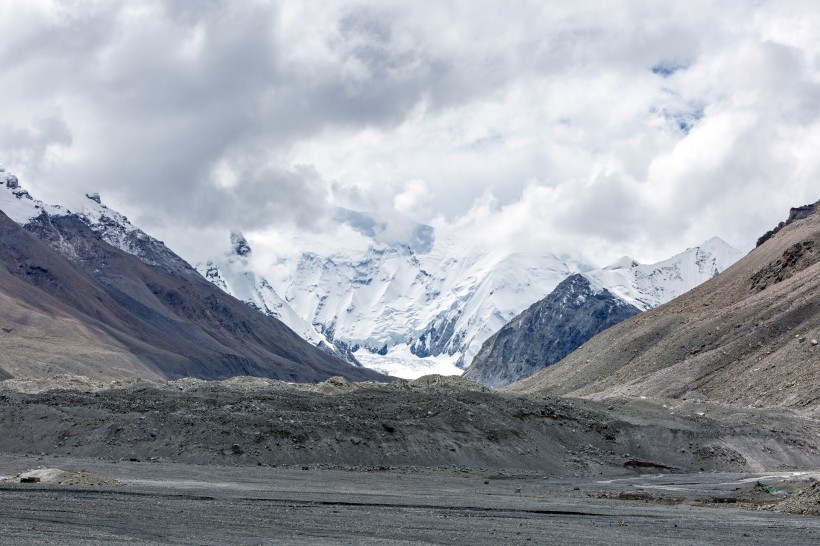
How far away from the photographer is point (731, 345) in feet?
412

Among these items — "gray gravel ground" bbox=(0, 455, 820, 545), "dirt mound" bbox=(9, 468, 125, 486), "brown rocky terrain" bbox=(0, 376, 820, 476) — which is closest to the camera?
"gray gravel ground" bbox=(0, 455, 820, 545)

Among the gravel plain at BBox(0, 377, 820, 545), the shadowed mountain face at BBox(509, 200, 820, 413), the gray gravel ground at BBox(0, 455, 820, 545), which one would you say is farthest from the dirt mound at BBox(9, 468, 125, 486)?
the shadowed mountain face at BBox(509, 200, 820, 413)

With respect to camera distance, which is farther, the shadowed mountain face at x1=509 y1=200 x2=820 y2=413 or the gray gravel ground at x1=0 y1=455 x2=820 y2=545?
the shadowed mountain face at x1=509 y1=200 x2=820 y2=413

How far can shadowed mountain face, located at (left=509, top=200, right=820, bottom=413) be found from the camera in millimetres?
110688

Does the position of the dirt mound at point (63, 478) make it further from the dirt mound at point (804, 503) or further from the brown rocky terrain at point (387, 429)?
the dirt mound at point (804, 503)

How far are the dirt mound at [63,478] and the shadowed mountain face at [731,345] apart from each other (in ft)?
235

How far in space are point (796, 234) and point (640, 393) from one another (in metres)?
72.2

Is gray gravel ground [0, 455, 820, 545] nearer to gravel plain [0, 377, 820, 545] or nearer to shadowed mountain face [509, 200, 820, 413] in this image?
gravel plain [0, 377, 820, 545]

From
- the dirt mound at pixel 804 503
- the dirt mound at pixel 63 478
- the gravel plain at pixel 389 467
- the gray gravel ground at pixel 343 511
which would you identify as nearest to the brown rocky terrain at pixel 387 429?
the gravel plain at pixel 389 467

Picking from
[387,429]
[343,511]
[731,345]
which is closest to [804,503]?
[343,511]

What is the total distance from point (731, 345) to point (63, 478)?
96.3m

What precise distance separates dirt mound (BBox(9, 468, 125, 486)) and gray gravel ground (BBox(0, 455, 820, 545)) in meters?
1.10

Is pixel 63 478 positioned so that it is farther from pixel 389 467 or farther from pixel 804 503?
pixel 804 503

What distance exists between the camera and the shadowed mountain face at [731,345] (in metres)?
111
